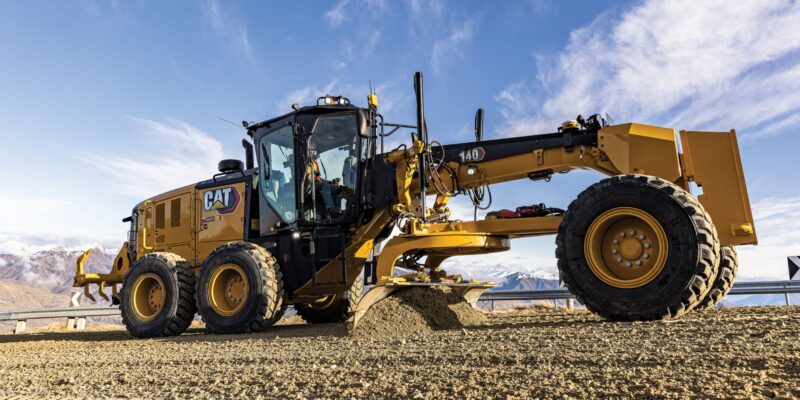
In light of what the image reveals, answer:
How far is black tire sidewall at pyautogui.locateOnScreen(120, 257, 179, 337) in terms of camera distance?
8.83 meters

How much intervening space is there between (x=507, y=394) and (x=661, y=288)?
256 cm

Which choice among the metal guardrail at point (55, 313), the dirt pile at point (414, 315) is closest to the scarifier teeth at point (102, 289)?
the metal guardrail at point (55, 313)

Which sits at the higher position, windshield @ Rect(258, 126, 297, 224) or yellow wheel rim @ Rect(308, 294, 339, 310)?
windshield @ Rect(258, 126, 297, 224)

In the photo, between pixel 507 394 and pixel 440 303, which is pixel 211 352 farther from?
pixel 507 394

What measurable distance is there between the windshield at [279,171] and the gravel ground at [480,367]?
10.0ft

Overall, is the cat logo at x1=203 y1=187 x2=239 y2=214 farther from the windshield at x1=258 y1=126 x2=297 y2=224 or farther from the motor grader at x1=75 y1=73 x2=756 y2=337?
the windshield at x1=258 y1=126 x2=297 y2=224

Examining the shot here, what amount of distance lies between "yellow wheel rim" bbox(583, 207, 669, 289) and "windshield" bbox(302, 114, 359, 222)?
12.8 feet

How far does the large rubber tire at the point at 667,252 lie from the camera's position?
15.7 feet

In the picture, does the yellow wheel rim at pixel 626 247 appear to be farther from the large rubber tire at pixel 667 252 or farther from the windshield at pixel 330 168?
the windshield at pixel 330 168

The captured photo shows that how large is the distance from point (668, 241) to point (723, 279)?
1.57 meters

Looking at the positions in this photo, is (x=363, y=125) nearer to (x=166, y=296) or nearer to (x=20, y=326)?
(x=166, y=296)

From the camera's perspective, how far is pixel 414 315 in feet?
20.8

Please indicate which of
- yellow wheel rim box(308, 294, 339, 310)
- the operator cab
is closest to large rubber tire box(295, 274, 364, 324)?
yellow wheel rim box(308, 294, 339, 310)

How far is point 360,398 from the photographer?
321cm
